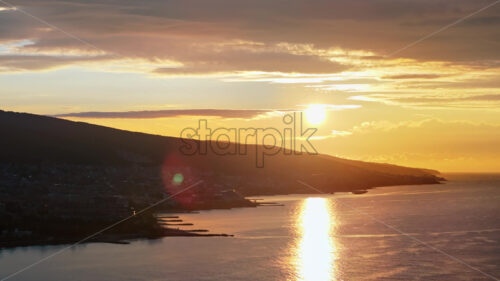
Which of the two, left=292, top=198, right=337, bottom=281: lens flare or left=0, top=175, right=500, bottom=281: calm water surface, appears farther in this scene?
left=292, top=198, right=337, bottom=281: lens flare

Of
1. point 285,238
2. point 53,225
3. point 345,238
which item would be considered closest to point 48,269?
point 53,225

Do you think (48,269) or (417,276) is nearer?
(417,276)

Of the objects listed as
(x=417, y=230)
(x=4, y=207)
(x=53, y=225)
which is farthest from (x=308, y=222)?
(x=4, y=207)

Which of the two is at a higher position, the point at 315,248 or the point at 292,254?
the point at 315,248

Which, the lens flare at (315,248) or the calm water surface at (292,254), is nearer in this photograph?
the calm water surface at (292,254)

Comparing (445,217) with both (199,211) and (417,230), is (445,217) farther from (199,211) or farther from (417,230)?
(199,211)

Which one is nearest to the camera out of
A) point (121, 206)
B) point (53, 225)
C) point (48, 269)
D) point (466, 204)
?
point (48, 269)

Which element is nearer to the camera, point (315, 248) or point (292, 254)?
point (292, 254)

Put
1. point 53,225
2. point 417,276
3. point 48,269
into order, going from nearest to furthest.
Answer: point 417,276 < point 48,269 < point 53,225
